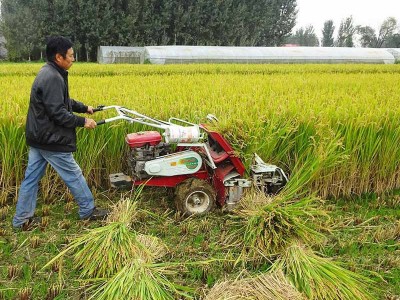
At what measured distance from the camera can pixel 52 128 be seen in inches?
116

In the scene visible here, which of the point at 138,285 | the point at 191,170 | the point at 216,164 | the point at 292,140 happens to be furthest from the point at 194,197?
the point at 138,285

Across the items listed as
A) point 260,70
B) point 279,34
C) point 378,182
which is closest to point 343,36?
point 279,34

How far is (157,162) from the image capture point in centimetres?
325

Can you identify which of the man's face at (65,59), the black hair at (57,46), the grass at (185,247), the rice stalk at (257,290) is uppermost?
the black hair at (57,46)

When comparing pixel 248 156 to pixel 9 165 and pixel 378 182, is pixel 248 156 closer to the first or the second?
pixel 378 182

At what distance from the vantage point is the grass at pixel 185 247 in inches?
99.7

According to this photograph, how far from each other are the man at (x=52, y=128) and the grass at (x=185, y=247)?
0.27m

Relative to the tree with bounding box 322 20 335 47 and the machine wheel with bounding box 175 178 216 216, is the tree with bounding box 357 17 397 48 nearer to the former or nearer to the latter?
the tree with bounding box 322 20 335 47

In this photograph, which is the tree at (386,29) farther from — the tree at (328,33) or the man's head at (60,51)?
the man's head at (60,51)

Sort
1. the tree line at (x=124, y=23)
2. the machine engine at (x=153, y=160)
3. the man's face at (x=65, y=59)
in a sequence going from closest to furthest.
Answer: the man's face at (x=65, y=59)
the machine engine at (x=153, y=160)
the tree line at (x=124, y=23)

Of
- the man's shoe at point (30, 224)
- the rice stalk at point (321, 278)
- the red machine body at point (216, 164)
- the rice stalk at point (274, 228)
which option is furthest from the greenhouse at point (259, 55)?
the rice stalk at point (321, 278)

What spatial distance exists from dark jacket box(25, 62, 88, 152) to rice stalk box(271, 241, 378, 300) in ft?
5.66

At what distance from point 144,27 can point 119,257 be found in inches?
1062

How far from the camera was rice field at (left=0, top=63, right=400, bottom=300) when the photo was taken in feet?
7.97
